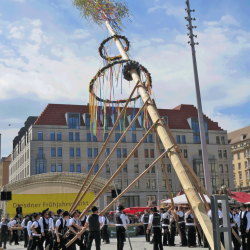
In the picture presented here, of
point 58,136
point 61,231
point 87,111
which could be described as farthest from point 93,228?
point 87,111

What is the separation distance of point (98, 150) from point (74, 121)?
6.85 m

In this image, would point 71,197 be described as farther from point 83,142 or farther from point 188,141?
point 188,141

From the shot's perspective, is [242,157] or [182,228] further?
[242,157]

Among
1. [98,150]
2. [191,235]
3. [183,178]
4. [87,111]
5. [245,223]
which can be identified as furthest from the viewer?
[87,111]

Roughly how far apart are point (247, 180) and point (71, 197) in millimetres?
71602

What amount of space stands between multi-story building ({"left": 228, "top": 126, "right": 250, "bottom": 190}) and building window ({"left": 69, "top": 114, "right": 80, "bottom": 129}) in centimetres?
4886

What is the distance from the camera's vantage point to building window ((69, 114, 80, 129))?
67.4m

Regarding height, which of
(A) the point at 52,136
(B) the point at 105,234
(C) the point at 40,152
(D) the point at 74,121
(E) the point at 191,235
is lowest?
(B) the point at 105,234

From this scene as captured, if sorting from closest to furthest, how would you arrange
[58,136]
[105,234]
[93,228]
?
[93,228], [105,234], [58,136]

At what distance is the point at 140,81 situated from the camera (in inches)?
504

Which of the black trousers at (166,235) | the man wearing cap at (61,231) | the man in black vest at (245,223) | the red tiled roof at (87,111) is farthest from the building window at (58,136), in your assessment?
the man wearing cap at (61,231)

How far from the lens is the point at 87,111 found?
7038cm

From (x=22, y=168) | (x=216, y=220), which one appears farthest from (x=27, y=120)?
(x=216, y=220)

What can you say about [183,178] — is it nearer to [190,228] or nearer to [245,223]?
[245,223]
